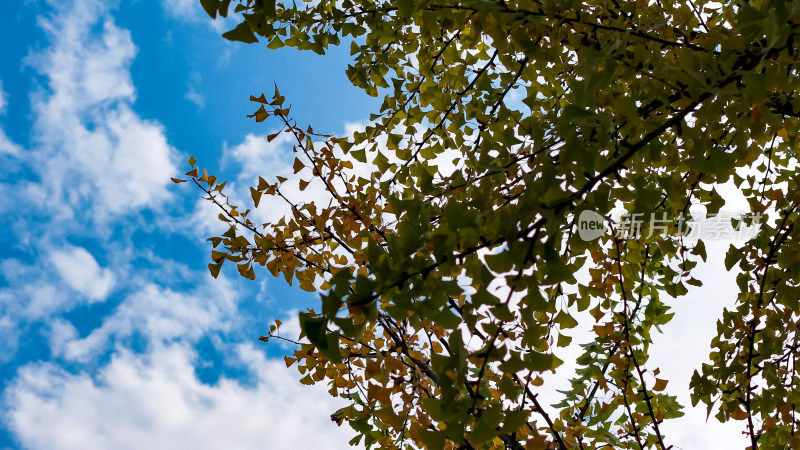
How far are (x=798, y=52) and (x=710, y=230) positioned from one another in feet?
1.86

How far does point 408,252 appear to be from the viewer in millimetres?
912

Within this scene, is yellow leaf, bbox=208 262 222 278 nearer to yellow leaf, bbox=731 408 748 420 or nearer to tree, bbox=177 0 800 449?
tree, bbox=177 0 800 449

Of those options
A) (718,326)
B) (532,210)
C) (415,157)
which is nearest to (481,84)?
(415,157)

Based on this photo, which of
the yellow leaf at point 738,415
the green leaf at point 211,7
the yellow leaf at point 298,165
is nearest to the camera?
the green leaf at point 211,7

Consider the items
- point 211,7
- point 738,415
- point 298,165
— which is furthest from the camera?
point 298,165

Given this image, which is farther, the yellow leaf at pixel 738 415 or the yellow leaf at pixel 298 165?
the yellow leaf at pixel 298 165

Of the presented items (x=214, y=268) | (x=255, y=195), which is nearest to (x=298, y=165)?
(x=255, y=195)

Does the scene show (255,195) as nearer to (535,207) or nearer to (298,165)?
(298,165)

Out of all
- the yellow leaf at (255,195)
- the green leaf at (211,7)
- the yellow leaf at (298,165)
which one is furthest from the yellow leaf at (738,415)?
the green leaf at (211,7)

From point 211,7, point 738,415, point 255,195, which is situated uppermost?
point 255,195

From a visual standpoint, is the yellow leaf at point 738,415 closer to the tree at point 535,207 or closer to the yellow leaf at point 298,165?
the tree at point 535,207

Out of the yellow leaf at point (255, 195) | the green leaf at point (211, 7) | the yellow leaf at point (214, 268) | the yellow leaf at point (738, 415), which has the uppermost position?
the yellow leaf at point (255, 195)

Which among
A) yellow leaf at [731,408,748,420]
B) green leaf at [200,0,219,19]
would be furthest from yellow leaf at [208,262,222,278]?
yellow leaf at [731,408,748,420]

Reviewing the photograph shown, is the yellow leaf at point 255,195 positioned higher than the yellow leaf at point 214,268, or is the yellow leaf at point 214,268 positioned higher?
the yellow leaf at point 255,195
